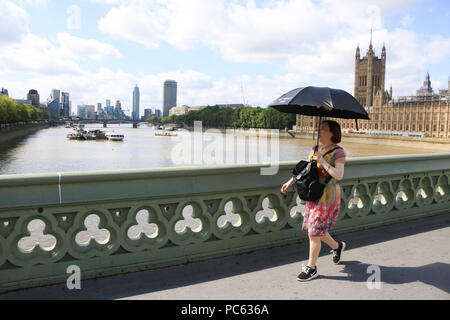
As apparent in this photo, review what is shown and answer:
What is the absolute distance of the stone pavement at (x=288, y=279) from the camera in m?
3.85

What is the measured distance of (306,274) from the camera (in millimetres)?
4203

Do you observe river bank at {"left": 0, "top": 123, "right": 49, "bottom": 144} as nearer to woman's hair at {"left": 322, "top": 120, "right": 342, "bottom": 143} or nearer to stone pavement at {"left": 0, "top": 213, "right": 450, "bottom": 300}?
stone pavement at {"left": 0, "top": 213, "right": 450, "bottom": 300}

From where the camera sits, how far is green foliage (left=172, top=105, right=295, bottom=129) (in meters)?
147

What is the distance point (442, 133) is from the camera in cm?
12250

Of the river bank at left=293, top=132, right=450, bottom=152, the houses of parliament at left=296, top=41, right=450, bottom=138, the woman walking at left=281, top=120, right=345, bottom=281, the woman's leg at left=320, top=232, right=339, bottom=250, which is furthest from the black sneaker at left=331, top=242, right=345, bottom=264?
the houses of parliament at left=296, top=41, right=450, bottom=138

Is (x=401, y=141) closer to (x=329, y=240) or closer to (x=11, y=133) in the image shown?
(x=11, y=133)

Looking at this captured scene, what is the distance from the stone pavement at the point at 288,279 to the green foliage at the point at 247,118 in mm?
121384

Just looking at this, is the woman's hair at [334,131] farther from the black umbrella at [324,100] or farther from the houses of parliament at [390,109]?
the houses of parliament at [390,109]

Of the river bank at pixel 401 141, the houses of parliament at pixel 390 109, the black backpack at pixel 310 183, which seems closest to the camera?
the black backpack at pixel 310 183

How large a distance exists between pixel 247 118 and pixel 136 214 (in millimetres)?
155500

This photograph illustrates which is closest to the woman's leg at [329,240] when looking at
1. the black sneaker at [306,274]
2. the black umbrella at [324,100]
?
the black sneaker at [306,274]

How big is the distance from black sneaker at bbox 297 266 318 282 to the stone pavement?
0.17 ft

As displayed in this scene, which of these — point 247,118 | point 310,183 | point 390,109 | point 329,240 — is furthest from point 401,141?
point 310,183
